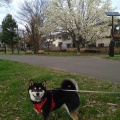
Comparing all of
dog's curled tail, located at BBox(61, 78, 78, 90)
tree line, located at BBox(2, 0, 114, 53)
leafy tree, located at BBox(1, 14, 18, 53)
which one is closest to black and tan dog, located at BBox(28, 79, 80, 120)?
dog's curled tail, located at BBox(61, 78, 78, 90)

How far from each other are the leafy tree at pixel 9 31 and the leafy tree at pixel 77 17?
14.6 meters

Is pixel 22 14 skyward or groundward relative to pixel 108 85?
skyward

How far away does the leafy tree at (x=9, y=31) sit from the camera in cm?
5017

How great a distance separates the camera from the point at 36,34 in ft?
145

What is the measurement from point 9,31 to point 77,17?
2110cm

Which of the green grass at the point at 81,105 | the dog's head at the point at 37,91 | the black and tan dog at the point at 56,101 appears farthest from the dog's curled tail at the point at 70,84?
the green grass at the point at 81,105

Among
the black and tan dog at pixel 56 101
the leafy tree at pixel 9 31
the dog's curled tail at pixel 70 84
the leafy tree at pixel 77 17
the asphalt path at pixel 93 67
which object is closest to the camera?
the black and tan dog at pixel 56 101

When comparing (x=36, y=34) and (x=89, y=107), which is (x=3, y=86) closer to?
(x=89, y=107)

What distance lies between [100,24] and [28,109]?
33.3 metres

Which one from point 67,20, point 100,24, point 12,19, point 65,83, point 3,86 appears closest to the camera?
point 65,83

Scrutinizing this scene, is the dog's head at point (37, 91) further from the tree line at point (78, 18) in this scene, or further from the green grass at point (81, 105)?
the tree line at point (78, 18)

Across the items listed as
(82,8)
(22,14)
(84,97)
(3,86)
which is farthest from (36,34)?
(84,97)

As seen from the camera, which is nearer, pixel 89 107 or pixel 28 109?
pixel 89 107

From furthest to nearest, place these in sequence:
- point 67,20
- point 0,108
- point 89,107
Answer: point 67,20
point 0,108
point 89,107
